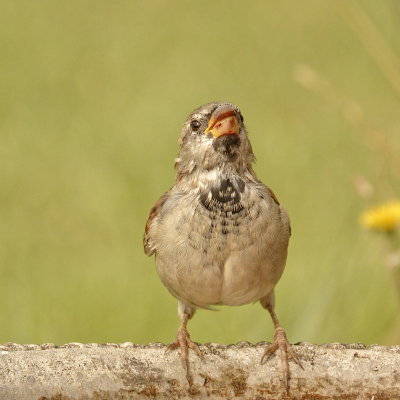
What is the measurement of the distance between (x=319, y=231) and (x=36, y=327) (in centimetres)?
214

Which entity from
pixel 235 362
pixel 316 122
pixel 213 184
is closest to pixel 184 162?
pixel 213 184

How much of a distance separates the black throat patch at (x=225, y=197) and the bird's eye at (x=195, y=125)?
0.65 feet

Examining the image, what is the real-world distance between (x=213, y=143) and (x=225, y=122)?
13 cm

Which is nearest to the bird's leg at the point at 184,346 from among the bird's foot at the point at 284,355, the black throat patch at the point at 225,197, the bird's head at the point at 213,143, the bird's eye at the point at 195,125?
the bird's foot at the point at 284,355

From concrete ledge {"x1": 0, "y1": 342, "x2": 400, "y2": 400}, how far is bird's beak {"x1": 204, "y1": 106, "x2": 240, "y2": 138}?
A: 75cm

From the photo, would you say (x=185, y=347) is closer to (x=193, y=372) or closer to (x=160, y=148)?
(x=193, y=372)

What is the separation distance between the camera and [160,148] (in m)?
7.27

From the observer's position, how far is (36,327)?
5059mm

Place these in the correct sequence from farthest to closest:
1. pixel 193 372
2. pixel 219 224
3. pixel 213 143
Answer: pixel 213 143
pixel 219 224
pixel 193 372

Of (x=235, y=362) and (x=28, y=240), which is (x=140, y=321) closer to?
(x=28, y=240)

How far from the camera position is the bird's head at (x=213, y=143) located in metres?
3.12

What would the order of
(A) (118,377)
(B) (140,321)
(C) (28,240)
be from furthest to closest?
(C) (28,240) → (B) (140,321) → (A) (118,377)

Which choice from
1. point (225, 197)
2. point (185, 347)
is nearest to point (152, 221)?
point (225, 197)

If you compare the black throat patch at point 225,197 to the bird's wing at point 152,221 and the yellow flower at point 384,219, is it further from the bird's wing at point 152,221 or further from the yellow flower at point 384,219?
the yellow flower at point 384,219
